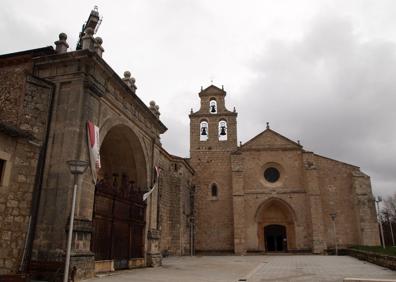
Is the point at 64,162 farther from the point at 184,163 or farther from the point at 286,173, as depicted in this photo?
the point at 286,173

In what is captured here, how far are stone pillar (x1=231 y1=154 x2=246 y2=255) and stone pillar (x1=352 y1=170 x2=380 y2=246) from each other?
9324 millimetres

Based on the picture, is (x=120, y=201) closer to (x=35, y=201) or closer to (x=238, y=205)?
(x=35, y=201)

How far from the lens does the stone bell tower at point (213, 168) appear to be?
2955 cm

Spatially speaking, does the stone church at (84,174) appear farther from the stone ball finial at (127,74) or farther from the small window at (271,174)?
the small window at (271,174)

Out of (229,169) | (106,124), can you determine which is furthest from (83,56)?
(229,169)

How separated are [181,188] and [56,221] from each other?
57.9 ft

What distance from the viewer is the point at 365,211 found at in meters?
27.7

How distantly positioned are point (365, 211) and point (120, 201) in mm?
23454

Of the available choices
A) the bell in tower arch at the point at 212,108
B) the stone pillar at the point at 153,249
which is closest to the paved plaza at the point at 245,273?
the stone pillar at the point at 153,249

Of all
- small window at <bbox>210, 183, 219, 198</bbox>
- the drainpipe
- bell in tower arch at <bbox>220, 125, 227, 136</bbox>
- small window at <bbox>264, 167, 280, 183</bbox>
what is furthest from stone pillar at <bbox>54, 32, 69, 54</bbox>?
small window at <bbox>264, 167, 280, 183</bbox>

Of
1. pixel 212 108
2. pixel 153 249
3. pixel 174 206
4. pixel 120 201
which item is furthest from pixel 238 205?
pixel 120 201

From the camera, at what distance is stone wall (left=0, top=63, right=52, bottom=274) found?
7.76 meters

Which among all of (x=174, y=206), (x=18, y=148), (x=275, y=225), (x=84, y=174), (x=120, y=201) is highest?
(x=174, y=206)

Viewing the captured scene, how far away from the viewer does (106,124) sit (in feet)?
33.8
